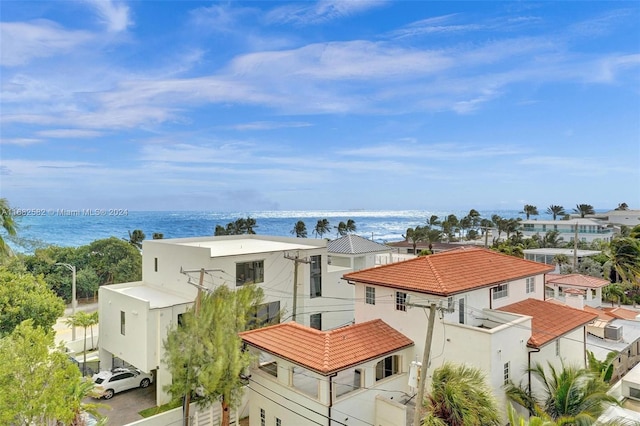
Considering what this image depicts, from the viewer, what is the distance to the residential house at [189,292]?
2234 cm

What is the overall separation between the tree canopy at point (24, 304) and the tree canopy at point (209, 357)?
13.1 meters

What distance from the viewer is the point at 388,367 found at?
793 inches

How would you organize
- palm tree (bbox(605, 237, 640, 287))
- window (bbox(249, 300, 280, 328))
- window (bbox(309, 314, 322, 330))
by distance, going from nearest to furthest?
window (bbox(249, 300, 280, 328)) < window (bbox(309, 314, 322, 330)) < palm tree (bbox(605, 237, 640, 287))

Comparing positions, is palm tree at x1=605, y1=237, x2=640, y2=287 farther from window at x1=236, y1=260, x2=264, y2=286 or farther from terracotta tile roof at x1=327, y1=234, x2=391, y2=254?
window at x1=236, y1=260, x2=264, y2=286

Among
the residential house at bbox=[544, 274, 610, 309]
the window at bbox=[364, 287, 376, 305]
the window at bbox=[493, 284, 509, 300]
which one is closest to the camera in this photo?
the window at bbox=[364, 287, 376, 305]

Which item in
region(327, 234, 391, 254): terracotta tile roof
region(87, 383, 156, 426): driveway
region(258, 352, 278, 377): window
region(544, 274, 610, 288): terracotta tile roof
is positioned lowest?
region(87, 383, 156, 426): driveway

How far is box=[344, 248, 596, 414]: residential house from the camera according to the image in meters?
17.8

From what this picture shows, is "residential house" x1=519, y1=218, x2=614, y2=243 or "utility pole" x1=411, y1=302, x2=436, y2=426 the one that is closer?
"utility pole" x1=411, y1=302, x2=436, y2=426

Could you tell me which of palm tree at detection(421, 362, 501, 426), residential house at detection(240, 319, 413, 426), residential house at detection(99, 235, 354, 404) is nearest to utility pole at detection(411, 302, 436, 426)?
palm tree at detection(421, 362, 501, 426)

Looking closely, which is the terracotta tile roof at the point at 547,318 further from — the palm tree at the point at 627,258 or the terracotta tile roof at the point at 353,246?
the palm tree at the point at 627,258

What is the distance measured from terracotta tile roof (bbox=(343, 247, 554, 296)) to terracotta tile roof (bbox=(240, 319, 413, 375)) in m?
2.51

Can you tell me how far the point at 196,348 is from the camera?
18156 millimetres

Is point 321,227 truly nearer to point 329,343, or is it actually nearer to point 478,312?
point 478,312

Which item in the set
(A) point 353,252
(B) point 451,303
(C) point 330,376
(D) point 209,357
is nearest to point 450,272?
(B) point 451,303
